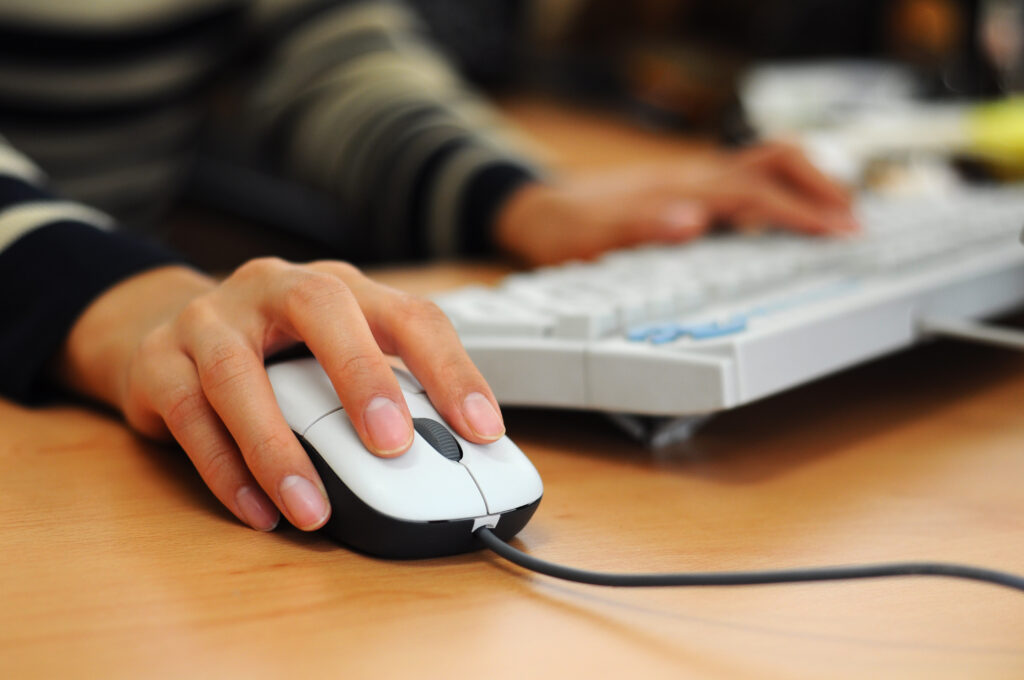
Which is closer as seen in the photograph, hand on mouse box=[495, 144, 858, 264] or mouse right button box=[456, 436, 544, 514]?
mouse right button box=[456, 436, 544, 514]

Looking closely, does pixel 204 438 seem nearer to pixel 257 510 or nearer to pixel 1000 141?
pixel 257 510

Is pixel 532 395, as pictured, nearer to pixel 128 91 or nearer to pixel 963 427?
pixel 963 427

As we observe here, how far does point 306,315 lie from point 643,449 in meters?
0.16

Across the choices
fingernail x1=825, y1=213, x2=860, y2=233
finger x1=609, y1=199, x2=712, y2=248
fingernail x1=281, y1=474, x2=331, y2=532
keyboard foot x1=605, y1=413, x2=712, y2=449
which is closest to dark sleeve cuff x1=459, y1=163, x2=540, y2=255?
finger x1=609, y1=199, x2=712, y2=248

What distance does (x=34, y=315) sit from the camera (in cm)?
45

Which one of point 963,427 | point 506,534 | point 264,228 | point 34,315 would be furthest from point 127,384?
point 264,228

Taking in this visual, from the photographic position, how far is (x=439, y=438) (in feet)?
1.07

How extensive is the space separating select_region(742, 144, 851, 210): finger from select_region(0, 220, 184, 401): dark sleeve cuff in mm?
431

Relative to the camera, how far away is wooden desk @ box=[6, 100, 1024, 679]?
261mm

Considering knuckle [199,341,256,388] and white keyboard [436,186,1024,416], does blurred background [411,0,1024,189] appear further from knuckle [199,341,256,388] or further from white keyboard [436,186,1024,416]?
knuckle [199,341,256,388]

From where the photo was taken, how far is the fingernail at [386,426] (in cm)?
31

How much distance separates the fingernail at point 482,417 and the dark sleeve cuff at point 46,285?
206mm

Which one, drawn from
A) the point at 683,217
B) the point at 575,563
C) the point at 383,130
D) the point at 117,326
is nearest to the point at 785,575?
the point at 575,563

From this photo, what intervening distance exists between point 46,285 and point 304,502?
21 centimetres
